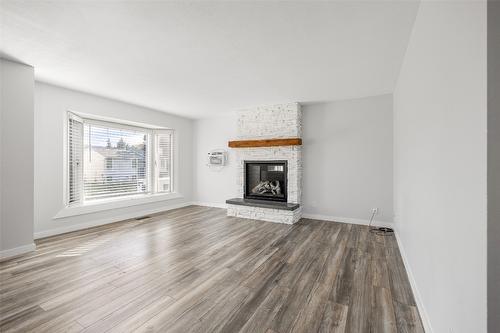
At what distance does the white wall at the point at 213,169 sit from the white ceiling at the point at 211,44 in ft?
6.90

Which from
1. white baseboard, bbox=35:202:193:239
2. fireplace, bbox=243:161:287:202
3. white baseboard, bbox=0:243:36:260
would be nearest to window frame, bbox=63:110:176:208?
white baseboard, bbox=35:202:193:239

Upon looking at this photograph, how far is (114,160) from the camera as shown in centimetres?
479

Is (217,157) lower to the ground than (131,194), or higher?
higher

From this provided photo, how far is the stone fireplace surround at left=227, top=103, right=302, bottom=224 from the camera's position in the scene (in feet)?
14.8

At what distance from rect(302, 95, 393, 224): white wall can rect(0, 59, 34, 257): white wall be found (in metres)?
4.78

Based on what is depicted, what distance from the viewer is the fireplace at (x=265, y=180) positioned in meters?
4.84

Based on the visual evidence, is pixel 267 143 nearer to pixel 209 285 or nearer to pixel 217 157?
pixel 217 157

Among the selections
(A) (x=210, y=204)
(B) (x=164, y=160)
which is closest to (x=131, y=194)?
(B) (x=164, y=160)

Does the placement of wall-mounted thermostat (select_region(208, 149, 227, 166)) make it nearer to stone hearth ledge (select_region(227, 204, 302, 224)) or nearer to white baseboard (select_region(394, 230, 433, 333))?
stone hearth ledge (select_region(227, 204, 302, 224))

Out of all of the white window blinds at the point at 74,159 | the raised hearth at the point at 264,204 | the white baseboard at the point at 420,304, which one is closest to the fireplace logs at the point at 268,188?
the raised hearth at the point at 264,204

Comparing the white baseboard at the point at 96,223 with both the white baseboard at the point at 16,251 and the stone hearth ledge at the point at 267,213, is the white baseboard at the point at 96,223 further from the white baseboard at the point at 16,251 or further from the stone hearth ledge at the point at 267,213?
the stone hearth ledge at the point at 267,213

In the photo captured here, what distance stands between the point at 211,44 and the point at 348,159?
3.43 m
